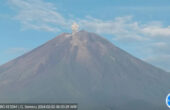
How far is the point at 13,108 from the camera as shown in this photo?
3769 cm

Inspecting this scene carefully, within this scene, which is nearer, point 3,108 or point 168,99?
point 168,99

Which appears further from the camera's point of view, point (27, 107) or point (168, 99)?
point (27, 107)

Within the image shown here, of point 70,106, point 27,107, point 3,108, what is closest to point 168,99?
point 70,106

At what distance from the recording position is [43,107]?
37.7 meters

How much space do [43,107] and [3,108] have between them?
4.43 m

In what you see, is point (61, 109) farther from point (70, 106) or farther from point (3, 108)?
point (3, 108)

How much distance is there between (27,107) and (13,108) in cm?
152

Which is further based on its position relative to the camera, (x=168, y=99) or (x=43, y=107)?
(x=43, y=107)

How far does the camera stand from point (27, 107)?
1506 inches

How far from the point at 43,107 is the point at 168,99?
13.6 metres

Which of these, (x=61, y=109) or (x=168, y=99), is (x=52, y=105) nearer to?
(x=61, y=109)

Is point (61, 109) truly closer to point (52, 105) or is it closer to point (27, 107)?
point (52, 105)

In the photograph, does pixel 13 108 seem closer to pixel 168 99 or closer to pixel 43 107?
pixel 43 107

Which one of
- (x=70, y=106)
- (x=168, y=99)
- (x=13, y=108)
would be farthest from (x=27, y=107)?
(x=168, y=99)
